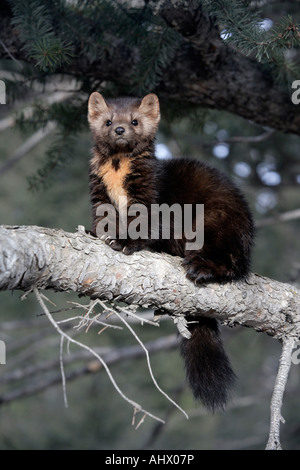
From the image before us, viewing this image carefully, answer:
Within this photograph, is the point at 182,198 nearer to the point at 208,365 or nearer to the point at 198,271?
the point at 198,271

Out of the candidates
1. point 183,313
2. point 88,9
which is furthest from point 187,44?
point 183,313

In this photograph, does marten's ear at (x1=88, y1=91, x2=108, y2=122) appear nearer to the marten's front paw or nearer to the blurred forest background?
the blurred forest background

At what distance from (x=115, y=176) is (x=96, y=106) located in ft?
1.59

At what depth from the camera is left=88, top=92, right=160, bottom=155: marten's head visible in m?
3.53

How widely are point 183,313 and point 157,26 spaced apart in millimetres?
1742

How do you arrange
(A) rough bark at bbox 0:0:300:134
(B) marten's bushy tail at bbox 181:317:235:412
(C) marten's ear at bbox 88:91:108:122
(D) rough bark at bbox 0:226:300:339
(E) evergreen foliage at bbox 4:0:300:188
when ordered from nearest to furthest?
(D) rough bark at bbox 0:226:300:339, (E) evergreen foliage at bbox 4:0:300:188, (B) marten's bushy tail at bbox 181:317:235:412, (C) marten's ear at bbox 88:91:108:122, (A) rough bark at bbox 0:0:300:134

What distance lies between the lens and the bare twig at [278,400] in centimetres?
275

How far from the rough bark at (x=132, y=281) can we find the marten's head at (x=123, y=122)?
755mm

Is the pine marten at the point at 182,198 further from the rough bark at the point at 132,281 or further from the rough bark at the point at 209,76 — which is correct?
the rough bark at the point at 209,76

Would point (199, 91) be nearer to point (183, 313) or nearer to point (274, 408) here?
point (183, 313)

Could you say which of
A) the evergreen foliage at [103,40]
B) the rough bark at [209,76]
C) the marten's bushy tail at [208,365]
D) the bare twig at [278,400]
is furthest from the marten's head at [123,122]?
the bare twig at [278,400]

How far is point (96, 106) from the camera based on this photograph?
367cm

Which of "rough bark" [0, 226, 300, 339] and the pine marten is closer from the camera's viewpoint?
"rough bark" [0, 226, 300, 339]

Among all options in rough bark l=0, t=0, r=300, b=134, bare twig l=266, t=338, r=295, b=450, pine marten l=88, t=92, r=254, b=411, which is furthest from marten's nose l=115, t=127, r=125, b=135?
bare twig l=266, t=338, r=295, b=450
